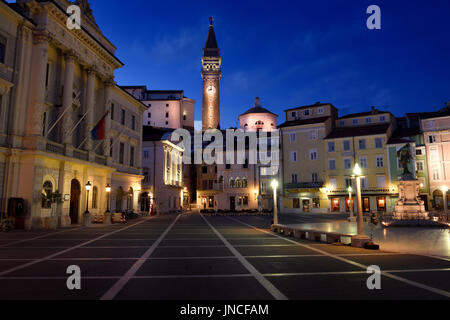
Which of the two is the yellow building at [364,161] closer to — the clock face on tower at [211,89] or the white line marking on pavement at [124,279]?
the white line marking on pavement at [124,279]

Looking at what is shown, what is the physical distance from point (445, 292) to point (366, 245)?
7.27 m

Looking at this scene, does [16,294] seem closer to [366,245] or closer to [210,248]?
[210,248]

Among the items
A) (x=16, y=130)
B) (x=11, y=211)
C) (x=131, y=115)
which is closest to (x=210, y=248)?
(x=11, y=211)

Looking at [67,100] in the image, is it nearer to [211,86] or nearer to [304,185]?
[304,185]

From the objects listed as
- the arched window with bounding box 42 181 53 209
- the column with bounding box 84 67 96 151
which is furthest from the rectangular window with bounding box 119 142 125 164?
the arched window with bounding box 42 181 53 209

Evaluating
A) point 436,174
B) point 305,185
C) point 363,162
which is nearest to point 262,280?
point 305,185

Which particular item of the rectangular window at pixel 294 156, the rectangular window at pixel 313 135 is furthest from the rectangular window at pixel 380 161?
the rectangular window at pixel 294 156

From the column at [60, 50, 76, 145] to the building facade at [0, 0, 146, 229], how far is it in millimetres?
76

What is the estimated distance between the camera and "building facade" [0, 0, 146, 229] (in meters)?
22.8

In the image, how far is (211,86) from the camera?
10850cm

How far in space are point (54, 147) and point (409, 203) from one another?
3049 centimetres

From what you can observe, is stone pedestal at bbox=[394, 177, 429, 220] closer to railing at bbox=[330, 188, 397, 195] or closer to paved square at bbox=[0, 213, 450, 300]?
paved square at bbox=[0, 213, 450, 300]

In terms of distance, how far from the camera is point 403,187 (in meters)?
28.6
